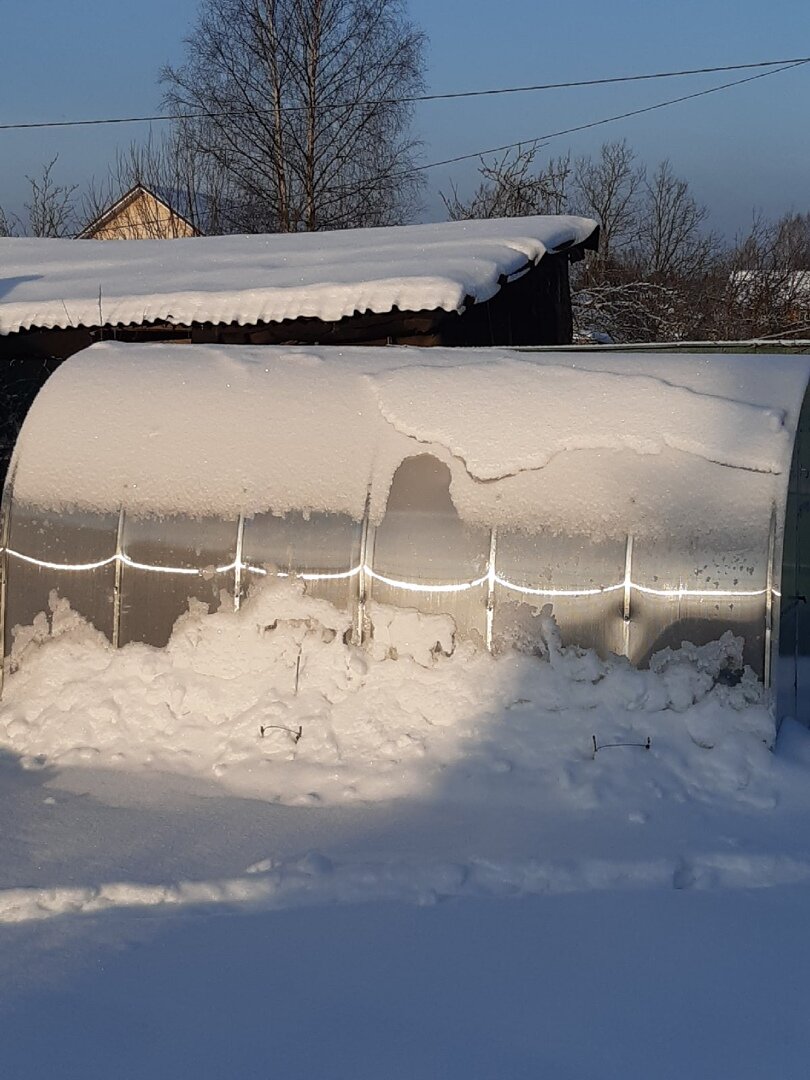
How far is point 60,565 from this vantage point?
6.92 m

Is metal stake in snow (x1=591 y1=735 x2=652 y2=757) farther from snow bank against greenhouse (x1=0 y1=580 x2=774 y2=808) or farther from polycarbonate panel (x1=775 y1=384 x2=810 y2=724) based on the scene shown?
polycarbonate panel (x1=775 y1=384 x2=810 y2=724)

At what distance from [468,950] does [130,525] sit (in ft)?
11.9

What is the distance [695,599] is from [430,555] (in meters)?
1.43

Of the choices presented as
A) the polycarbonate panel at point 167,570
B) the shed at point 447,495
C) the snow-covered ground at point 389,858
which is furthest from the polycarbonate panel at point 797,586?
the polycarbonate panel at point 167,570

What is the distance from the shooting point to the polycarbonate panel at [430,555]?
6246 millimetres

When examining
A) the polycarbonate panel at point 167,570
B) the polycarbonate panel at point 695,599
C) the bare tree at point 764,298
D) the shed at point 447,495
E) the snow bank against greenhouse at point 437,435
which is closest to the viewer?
the polycarbonate panel at point 695,599

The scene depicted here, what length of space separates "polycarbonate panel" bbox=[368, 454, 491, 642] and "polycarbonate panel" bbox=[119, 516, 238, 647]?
91 cm

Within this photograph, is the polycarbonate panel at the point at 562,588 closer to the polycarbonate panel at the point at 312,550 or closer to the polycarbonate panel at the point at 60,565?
the polycarbonate panel at the point at 312,550

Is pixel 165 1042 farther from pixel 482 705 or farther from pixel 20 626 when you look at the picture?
pixel 20 626

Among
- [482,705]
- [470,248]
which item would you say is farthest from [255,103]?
[482,705]

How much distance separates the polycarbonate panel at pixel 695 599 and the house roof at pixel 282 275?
5.27 m

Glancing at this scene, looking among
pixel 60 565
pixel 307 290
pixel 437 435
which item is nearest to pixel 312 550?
pixel 437 435

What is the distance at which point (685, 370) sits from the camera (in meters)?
6.71

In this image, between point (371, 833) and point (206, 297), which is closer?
point (371, 833)
